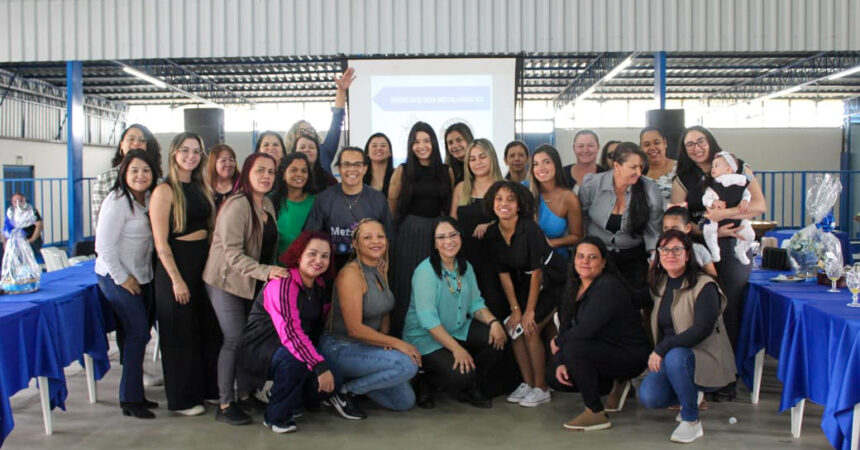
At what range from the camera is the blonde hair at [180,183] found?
301 cm

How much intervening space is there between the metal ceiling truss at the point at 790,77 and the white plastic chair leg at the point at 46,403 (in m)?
11.9

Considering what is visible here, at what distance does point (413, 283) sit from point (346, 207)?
0.49 metres

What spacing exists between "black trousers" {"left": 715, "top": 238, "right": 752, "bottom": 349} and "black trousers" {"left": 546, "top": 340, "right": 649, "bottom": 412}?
1.81ft

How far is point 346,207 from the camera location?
3340 millimetres

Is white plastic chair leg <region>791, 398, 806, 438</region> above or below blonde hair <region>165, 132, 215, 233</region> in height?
below

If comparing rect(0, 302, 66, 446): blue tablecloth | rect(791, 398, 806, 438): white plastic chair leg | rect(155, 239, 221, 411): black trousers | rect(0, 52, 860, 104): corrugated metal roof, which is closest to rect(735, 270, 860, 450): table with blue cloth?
rect(791, 398, 806, 438): white plastic chair leg

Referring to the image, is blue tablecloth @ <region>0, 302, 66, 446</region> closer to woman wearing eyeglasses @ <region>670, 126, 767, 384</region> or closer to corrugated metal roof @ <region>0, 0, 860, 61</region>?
woman wearing eyeglasses @ <region>670, 126, 767, 384</region>

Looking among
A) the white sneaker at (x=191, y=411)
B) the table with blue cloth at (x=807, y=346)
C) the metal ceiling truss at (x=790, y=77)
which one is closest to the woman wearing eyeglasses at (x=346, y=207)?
the white sneaker at (x=191, y=411)

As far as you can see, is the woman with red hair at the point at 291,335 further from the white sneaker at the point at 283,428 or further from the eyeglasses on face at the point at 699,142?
the eyeglasses on face at the point at 699,142

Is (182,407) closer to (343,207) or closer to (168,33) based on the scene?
(343,207)

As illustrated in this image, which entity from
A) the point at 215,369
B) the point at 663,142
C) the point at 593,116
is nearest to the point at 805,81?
the point at 593,116

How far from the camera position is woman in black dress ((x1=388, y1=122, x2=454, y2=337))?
3523mm

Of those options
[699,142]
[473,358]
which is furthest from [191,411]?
[699,142]

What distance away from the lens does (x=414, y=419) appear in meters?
3.10
